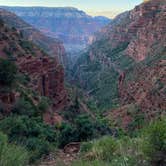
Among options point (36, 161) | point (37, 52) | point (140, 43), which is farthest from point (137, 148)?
point (140, 43)

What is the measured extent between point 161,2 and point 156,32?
12.5 meters

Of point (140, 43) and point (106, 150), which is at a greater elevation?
point (106, 150)

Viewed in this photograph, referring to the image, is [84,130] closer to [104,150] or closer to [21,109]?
[104,150]

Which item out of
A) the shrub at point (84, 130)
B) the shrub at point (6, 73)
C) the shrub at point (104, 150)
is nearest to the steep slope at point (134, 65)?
the shrub at point (6, 73)

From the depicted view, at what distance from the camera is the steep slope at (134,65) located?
51938mm

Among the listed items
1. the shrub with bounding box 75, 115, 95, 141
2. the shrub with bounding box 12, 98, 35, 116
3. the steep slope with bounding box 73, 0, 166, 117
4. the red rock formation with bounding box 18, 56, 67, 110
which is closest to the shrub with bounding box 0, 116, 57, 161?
the shrub with bounding box 75, 115, 95, 141

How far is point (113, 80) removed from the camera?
89.4 metres

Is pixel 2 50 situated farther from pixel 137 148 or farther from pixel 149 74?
pixel 137 148

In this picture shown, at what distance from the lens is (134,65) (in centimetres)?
7956

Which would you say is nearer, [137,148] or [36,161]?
[137,148]

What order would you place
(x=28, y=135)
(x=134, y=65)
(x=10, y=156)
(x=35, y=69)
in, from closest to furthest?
(x=10, y=156) < (x=28, y=135) < (x=35, y=69) < (x=134, y=65)

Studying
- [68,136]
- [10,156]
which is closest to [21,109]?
[68,136]

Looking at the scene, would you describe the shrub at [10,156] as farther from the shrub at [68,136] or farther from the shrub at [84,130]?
the shrub at [84,130]

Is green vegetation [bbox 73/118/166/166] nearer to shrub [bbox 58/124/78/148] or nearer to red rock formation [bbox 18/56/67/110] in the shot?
shrub [bbox 58/124/78/148]
